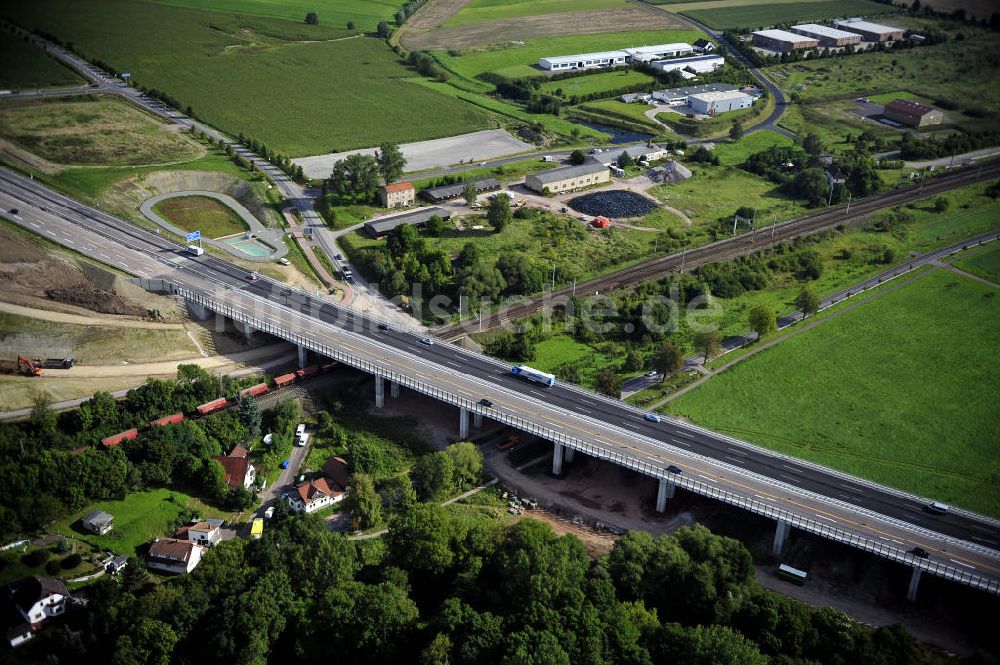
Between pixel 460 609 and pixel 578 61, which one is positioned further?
pixel 578 61

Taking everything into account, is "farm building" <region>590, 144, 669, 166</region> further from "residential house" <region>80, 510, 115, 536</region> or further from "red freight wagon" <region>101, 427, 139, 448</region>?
"residential house" <region>80, 510, 115, 536</region>

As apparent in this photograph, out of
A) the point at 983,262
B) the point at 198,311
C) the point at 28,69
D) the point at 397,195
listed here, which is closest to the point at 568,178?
the point at 397,195

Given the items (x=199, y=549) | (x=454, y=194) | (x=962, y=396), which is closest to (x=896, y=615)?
(x=962, y=396)

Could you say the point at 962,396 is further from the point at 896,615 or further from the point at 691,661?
the point at 691,661

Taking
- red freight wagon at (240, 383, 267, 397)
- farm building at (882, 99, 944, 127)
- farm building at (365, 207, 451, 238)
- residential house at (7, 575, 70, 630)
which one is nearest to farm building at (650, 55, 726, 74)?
farm building at (882, 99, 944, 127)

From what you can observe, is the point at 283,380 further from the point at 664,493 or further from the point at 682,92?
the point at 682,92
